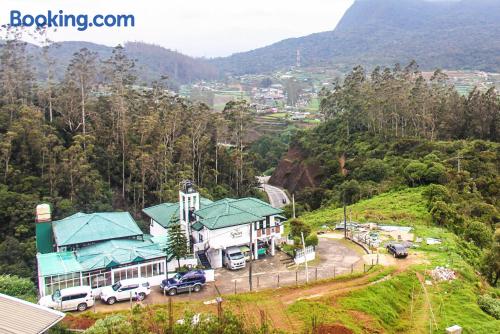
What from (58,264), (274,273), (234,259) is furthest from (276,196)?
(58,264)

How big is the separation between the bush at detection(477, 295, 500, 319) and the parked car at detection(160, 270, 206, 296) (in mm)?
13279

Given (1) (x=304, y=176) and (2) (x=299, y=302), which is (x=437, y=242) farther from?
(1) (x=304, y=176)

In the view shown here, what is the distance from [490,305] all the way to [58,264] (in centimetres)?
2041

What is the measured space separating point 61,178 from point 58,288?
66.3 ft

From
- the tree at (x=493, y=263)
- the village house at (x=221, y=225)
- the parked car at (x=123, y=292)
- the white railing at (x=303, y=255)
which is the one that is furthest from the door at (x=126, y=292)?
the tree at (x=493, y=263)

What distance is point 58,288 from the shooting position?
23438mm

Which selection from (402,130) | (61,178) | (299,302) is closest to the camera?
(299,302)

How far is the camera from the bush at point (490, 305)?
23781mm

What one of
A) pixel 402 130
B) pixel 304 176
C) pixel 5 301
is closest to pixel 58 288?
pixel 5 301

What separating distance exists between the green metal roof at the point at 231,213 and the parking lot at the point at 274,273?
2.45 m

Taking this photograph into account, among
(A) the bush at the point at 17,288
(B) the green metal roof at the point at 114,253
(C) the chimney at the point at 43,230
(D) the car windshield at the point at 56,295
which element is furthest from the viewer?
(C) the chimney at the point at 43,230

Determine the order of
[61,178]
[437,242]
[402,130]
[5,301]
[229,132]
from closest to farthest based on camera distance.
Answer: [5,301]
[437,242]
[61,178]
[229,132]
[402,130]

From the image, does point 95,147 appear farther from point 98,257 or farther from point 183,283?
point 183,283

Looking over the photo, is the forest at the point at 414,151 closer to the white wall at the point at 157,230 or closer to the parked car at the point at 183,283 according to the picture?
the parked car at the point at 183,283
